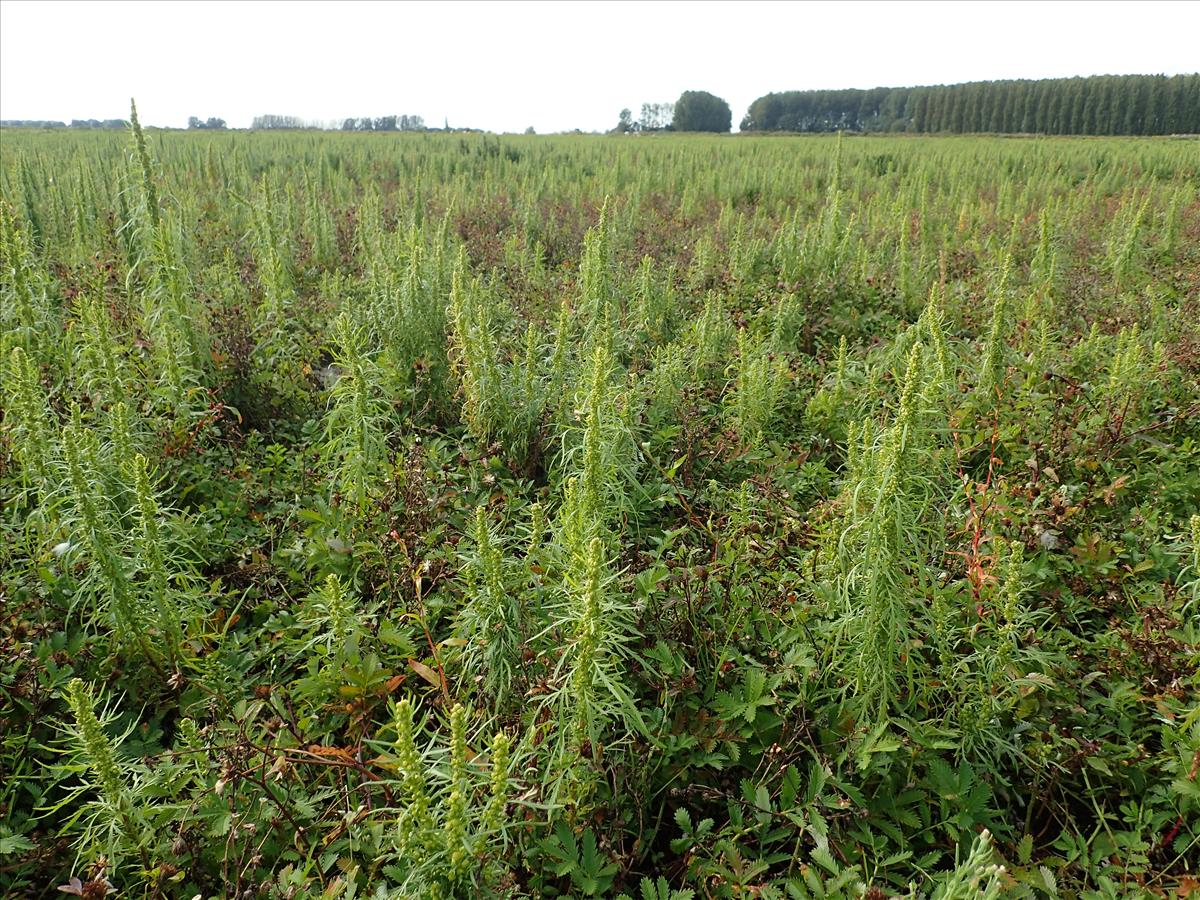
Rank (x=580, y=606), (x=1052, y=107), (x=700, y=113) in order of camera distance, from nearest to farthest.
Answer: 1. (x=580, y=606)
2. (x=1052, y=107)
3. (x=700, y=113)

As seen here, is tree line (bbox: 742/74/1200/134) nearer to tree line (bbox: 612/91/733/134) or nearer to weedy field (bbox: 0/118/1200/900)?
tree line (bbox: 612/91/733/134)

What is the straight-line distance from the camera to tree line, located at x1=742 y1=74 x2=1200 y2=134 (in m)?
52.2

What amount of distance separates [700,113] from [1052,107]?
37.8 meters

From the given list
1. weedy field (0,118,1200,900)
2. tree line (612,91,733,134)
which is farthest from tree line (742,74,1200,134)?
weedy field (0,118,1200,900)

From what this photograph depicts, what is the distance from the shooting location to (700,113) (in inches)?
3260

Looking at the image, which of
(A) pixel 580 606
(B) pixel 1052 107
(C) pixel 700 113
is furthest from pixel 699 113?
(A) pixel 580 606

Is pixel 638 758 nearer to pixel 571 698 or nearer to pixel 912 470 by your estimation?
pixel 571 698

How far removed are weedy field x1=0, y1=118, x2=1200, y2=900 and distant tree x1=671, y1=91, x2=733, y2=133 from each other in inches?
3381

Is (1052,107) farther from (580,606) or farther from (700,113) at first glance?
(580,606)

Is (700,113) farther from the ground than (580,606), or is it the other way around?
(700,113)

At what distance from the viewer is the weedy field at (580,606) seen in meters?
1.98

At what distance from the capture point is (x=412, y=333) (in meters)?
A: 5.01

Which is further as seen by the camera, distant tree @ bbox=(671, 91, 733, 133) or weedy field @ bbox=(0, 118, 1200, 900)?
distant tree @ bbox=(671, 91, 733, 133)

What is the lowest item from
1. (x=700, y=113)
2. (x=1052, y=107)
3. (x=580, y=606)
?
(x=580, y=606)
